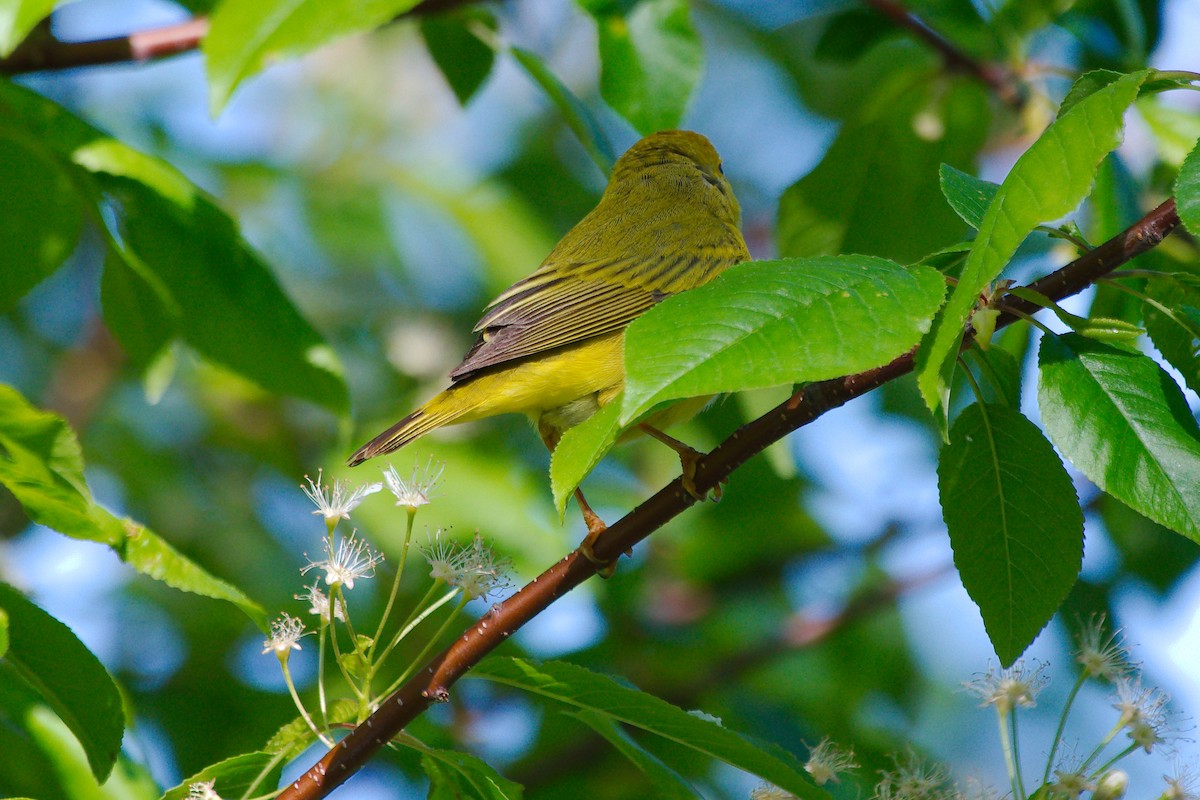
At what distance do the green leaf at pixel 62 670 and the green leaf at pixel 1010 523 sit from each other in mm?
1380

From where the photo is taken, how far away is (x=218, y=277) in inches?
114

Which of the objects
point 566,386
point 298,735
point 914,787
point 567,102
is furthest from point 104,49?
point 914,787

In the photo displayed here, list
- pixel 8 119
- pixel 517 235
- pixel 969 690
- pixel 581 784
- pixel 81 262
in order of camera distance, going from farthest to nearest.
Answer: pixel 81 262 → pixel 517 235 → pixel 581 784 → pixel 8 119 → pixel 969 690

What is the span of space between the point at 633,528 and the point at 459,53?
196 centimetres

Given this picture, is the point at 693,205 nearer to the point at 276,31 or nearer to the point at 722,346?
the point at 276,31

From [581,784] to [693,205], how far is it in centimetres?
203

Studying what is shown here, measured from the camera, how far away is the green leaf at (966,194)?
1.66m

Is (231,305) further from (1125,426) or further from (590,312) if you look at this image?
(1125,426)

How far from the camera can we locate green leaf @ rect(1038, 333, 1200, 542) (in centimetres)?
164

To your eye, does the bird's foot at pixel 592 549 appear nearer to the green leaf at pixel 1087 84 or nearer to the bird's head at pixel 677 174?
the green leaf at pixel 1087 84

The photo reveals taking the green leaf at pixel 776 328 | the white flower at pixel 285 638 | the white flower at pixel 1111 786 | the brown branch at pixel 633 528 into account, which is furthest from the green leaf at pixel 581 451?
the white flower at pixel 1111 786

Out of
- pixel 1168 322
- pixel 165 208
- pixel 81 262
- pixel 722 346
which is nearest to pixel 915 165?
pixel 1168 322

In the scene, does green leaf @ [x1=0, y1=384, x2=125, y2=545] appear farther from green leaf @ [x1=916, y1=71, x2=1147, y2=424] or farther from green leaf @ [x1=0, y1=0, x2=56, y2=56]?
green leaf @ [x1=916, y1=71, x2=1147, y2=424]

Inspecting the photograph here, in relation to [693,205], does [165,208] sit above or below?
above
